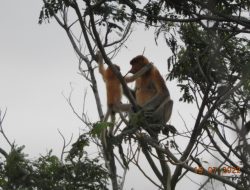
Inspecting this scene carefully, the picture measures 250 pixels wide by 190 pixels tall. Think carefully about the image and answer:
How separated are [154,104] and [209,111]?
3.35 m

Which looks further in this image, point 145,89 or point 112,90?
point 112,90

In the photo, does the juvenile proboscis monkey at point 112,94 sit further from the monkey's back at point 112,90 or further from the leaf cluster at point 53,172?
the leaf cluster at point 53,172

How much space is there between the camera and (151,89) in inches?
375

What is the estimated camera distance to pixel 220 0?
561cm

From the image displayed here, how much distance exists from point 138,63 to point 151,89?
1.89 feet

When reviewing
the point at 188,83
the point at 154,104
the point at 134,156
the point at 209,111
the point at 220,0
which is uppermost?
the point at 154,104

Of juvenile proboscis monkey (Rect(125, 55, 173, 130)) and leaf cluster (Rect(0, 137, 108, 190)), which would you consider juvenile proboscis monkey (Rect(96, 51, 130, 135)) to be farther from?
leaf cluster (Rect(0, 137, 108, 190))

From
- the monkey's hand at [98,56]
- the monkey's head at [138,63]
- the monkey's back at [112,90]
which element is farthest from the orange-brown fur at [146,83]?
the monkey's hand at [98,56]

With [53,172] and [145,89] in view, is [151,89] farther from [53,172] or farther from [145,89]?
[53,172]

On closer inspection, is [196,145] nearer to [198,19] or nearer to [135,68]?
[198,19]

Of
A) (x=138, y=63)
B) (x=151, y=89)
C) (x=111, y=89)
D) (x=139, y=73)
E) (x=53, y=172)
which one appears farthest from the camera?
(x=111, y=89)

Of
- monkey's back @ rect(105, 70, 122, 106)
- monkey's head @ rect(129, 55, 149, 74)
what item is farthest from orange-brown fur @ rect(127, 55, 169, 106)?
monkey's back @ rect(105, 70, 122, 106)

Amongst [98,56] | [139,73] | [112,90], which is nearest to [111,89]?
[112,90]

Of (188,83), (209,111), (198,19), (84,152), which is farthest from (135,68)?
(198,19)
